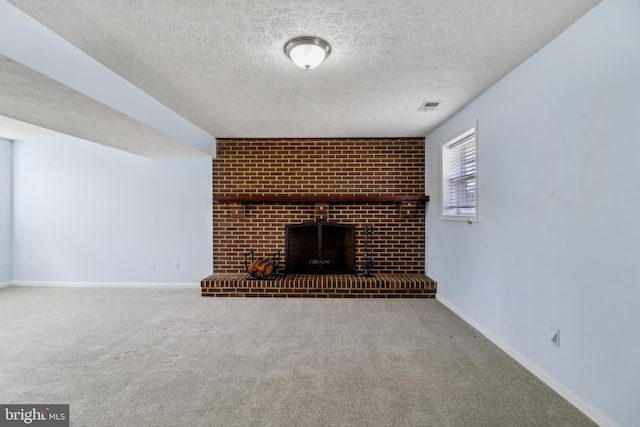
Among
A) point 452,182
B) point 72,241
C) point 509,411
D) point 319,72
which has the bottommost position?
point 509,411

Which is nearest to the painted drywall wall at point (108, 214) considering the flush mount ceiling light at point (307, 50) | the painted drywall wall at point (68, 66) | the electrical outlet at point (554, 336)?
the painted drywall wall at point (68, 66)

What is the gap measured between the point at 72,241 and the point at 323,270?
161 inches

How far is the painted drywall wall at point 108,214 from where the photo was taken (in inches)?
174

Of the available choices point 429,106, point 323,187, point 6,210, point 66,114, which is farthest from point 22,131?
point 429,106

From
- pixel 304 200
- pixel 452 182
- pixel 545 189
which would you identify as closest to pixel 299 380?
pixel 545 189

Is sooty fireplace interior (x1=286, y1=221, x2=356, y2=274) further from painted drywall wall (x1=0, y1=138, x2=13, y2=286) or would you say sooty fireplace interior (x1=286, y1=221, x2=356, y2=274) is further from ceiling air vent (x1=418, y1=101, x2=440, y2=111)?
painted drywall wall (x1=0, y1=138, x2=13, y2=286)

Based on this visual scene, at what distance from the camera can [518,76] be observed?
86.4 inches

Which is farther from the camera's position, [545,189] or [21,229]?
[21,229]

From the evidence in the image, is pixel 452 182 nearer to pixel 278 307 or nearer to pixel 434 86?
pixel 434 86

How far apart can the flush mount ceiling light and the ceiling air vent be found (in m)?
1.48

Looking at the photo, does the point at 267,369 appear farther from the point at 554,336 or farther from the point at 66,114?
the point at 66,114

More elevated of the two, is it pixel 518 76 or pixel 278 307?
pixel 518 76

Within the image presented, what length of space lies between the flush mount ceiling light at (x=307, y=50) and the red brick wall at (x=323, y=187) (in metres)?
2.45

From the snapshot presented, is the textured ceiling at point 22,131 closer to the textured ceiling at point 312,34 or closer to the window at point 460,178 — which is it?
the textured ceiling at point 312,34
